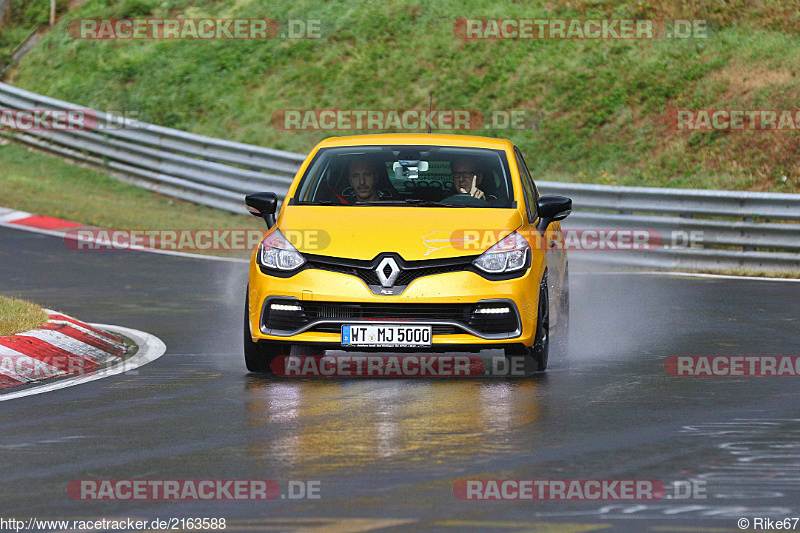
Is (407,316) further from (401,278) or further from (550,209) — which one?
(550,209)

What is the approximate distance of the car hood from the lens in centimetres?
962

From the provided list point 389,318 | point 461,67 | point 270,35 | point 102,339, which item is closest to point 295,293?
point 389,318

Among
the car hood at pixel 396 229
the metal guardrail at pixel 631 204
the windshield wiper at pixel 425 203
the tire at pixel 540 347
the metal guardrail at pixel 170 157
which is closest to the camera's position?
the car hood at pixel 396 229

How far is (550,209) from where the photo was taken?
34.3 ft

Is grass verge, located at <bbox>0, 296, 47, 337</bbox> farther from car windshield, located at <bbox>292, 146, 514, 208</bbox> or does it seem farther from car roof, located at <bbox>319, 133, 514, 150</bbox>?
car roof, located at <bbox>319, 133, 514, 150</bbox>

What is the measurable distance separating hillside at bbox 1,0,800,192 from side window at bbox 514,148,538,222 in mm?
11996

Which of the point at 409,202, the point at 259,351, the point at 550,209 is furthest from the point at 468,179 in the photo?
the point at 259,351

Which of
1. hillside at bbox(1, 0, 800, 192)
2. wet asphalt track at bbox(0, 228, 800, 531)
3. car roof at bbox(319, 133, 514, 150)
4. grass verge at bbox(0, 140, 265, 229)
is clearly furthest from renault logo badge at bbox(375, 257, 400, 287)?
hillside at bbox(1, 0, 800, 192)

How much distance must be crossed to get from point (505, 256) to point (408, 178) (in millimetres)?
1435

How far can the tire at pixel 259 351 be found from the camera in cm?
988

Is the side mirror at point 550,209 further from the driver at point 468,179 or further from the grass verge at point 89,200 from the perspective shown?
the grass verge at point 89,200

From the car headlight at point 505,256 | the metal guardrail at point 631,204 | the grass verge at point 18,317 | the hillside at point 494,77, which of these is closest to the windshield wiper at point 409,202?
the car headlight at point 505,256

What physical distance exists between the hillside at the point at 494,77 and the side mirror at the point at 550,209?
12.7m

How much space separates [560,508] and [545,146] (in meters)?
20.4
